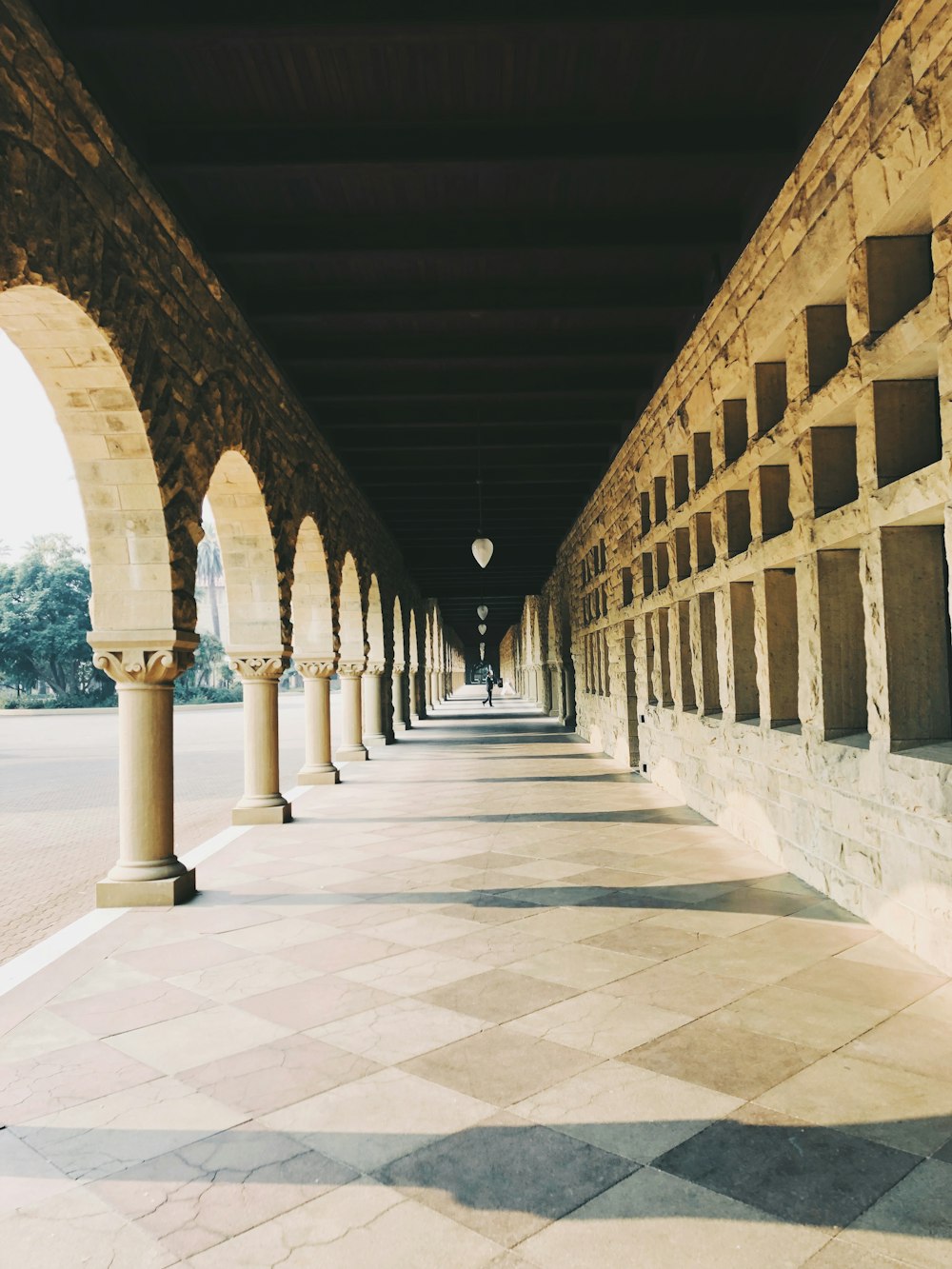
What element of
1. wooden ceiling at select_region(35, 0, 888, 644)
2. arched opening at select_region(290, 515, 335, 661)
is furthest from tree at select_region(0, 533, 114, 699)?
wooden ceiling at select_region(35, 0, 888, 644)

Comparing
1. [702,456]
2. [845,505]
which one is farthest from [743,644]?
[845,505]

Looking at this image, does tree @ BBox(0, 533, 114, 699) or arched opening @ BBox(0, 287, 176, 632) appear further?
tree @ BBox(0, 533, 114, 699)

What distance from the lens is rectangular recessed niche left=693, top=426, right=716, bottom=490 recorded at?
26.1ft

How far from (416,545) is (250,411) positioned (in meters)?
13.5

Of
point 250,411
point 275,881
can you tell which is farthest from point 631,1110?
point 250,411

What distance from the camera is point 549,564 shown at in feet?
78.8

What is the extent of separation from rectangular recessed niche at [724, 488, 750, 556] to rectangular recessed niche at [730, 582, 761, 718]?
0.29 metres

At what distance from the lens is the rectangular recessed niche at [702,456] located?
26.1 feet

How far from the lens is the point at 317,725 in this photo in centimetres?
1155

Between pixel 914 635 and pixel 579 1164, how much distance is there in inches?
122

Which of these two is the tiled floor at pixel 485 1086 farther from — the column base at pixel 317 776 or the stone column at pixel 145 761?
the column base at pixel 317 776

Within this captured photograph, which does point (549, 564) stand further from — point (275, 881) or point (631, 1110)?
point (631, 1110)

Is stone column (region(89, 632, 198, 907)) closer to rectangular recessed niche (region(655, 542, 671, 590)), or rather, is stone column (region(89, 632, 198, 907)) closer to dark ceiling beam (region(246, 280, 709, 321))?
dark ceiling beam (region(246, 280, 709, 321))

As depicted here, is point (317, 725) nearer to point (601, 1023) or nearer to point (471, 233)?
point (471, 233)
